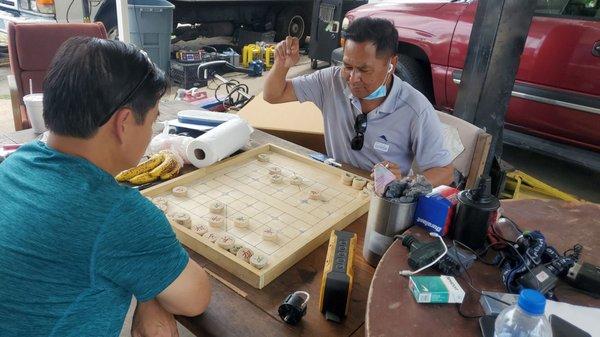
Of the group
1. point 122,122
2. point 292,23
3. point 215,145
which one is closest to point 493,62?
point 215,145

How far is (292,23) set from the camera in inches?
323

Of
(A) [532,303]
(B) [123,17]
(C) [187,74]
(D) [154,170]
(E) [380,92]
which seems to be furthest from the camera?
(C) [187,74]

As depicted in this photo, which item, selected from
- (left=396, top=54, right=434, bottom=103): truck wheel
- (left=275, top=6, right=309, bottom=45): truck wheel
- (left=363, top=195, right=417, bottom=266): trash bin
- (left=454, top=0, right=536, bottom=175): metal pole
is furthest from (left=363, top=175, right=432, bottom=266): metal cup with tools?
(left=275, top=6, right=309, bottom=45): truck wheel

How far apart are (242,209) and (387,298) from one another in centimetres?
65

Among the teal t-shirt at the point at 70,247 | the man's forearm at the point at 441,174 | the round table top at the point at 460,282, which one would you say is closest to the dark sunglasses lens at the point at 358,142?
the man's forearm at the point at 441,174

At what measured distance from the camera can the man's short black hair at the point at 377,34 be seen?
192 cm

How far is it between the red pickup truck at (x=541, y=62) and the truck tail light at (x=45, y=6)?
3913mm

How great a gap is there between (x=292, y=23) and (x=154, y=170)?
23.4 feet

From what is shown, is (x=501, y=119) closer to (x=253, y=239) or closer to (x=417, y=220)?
(x=417, y=220)

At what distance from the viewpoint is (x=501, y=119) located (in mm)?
3141

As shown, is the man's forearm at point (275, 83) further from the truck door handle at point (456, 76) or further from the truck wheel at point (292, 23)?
the truck wheel at point (292, 23)

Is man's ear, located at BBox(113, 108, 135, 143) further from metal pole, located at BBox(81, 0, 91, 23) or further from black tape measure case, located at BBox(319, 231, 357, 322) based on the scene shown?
metal pole, located at BBox(81, 0, 91, 23)

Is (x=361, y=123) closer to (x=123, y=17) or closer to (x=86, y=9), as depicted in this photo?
(x=123, y=17)

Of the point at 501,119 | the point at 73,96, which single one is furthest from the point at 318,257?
the point at 501,119
